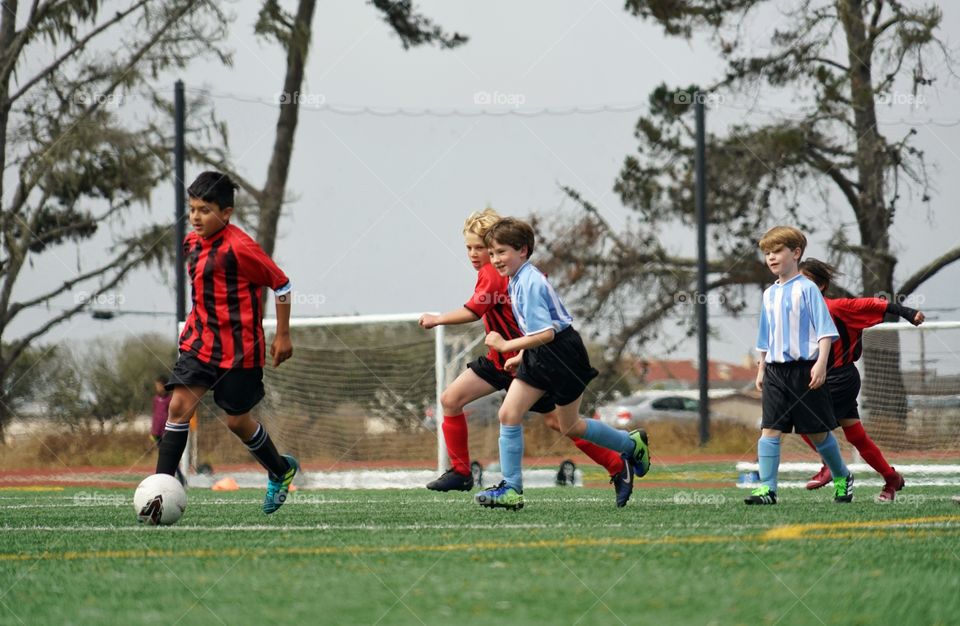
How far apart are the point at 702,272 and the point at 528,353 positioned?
12.0 meters

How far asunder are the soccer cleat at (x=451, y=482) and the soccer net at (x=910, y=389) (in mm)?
8232

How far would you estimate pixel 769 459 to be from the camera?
7305mm

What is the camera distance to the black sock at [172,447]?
20.2 feet

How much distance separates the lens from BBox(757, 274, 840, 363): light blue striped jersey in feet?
23.6

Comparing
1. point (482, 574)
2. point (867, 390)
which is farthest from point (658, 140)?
point (482, 574)

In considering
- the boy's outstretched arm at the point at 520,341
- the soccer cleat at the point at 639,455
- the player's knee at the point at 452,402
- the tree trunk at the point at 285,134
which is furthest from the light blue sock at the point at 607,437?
the tree trunk at the point at 285,134

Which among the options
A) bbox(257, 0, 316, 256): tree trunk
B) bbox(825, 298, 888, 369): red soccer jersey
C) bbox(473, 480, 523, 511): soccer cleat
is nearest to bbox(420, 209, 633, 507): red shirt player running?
bbox(473, 480, 523, 511): soccer cleat

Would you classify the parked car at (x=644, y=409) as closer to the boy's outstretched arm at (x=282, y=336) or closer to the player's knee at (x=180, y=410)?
the boy's outstretched arm at (x=282, y=336)

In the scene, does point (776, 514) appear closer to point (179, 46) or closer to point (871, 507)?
point (871, 507)

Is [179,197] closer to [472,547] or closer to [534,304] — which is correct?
[534,304]

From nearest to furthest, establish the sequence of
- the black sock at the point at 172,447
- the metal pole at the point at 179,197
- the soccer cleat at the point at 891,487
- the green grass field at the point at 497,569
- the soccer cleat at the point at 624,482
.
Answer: the green grass field at the point at 497,569 → the black sock at the point at 172,447 → the soccer cleat at the point at 624,482 → the soccer cleat at the point at 891,487 → the metal pole at the point at 179,197

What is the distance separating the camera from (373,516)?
21.2 feet

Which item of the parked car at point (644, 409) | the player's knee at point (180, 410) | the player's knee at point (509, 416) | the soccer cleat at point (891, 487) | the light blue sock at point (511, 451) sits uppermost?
the player's knee at point (180, 410)

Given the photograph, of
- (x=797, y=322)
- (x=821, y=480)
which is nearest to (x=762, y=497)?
(x=797, y=322)
